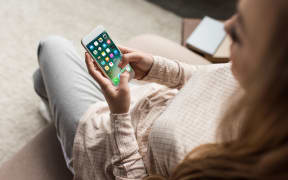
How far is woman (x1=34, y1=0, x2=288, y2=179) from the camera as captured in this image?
36 cm

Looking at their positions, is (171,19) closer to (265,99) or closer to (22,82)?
(22,82)

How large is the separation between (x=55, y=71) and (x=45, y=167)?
30cm

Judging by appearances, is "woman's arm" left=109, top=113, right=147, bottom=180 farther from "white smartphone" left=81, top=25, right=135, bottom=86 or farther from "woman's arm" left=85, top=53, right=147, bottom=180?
"white smartphone" left=81, top=25, right=135, bottom=86

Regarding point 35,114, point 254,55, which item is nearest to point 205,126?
point 254,55

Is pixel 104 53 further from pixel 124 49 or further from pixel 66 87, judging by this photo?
pixel 66 87

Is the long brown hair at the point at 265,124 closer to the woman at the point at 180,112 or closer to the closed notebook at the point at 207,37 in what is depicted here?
the woman at the point at 180,112

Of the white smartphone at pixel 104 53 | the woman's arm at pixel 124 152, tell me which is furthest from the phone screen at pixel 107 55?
the woman's arm at pixel 124 152

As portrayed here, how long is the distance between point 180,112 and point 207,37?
735mm

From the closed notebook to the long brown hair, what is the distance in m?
0.83

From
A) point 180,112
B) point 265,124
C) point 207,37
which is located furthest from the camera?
point 207,37

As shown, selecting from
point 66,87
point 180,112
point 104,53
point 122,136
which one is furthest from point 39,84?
point 180,112

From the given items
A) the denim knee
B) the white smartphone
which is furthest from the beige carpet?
the white smartphone

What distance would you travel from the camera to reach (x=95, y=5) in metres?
1.63

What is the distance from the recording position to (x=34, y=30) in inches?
57.7
